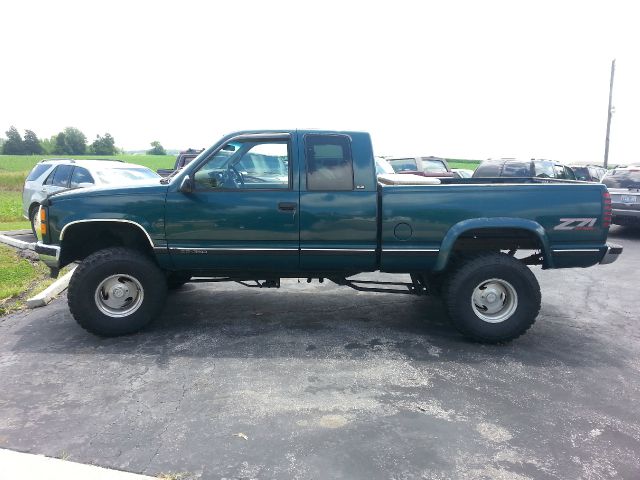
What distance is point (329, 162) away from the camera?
4.45 metres

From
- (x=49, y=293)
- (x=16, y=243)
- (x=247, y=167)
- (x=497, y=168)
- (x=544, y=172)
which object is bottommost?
(x=49, y=293)

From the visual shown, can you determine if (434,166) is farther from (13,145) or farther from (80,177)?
(13,145)

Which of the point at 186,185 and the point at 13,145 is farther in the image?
the point at 13,145

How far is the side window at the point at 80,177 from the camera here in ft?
30.4

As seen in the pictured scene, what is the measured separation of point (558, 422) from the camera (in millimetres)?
3145


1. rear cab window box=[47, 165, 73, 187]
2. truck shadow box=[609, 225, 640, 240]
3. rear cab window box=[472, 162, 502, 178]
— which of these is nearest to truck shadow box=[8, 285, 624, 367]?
rear cab window box=[47, 165, 73, 187]

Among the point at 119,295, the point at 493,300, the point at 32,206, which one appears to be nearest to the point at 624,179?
the point at 493,300

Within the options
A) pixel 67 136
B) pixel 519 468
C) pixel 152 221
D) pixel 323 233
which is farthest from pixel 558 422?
pixel 67 136

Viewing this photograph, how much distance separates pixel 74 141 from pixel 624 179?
3790 inches

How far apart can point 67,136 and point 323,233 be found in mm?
98220

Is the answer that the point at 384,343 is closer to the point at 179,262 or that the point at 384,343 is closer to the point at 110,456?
the point at 179,262

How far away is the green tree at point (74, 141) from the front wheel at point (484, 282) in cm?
9528

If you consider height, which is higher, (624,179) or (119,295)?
(624,179)

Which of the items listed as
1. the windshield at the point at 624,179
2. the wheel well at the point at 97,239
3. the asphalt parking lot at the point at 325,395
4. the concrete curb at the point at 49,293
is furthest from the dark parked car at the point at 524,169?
the concrete curb at the point at 49,293
